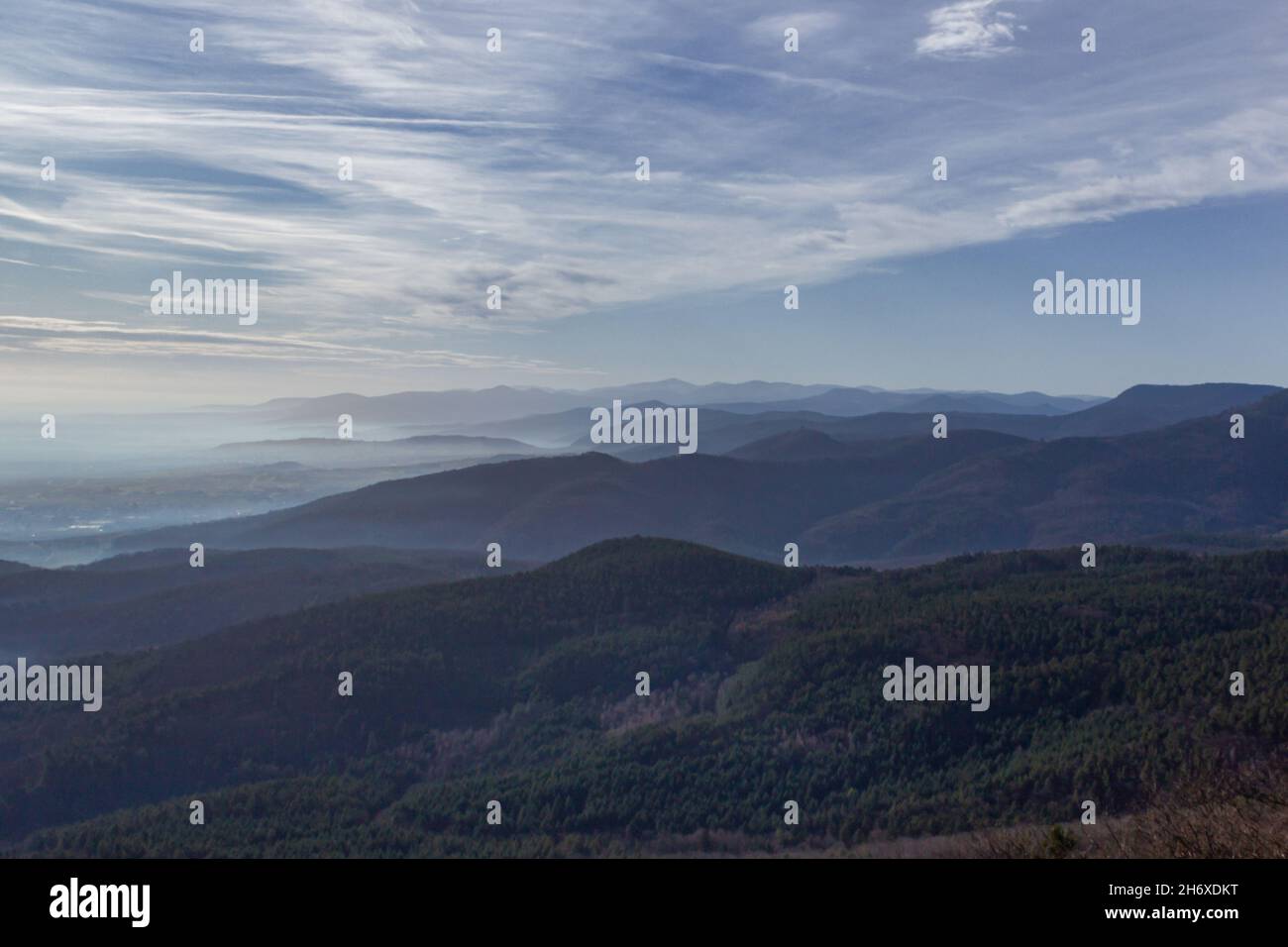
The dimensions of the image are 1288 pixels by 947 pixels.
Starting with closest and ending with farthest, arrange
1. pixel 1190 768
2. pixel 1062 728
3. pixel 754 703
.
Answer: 1. pixel 1190 768
2. pixel 1062 728
3. pixel 754 703

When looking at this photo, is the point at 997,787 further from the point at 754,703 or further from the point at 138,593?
the point at 138,593

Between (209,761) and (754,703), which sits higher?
(754,703)

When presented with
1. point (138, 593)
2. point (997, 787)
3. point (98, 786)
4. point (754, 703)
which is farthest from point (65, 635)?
point (997, 787)
